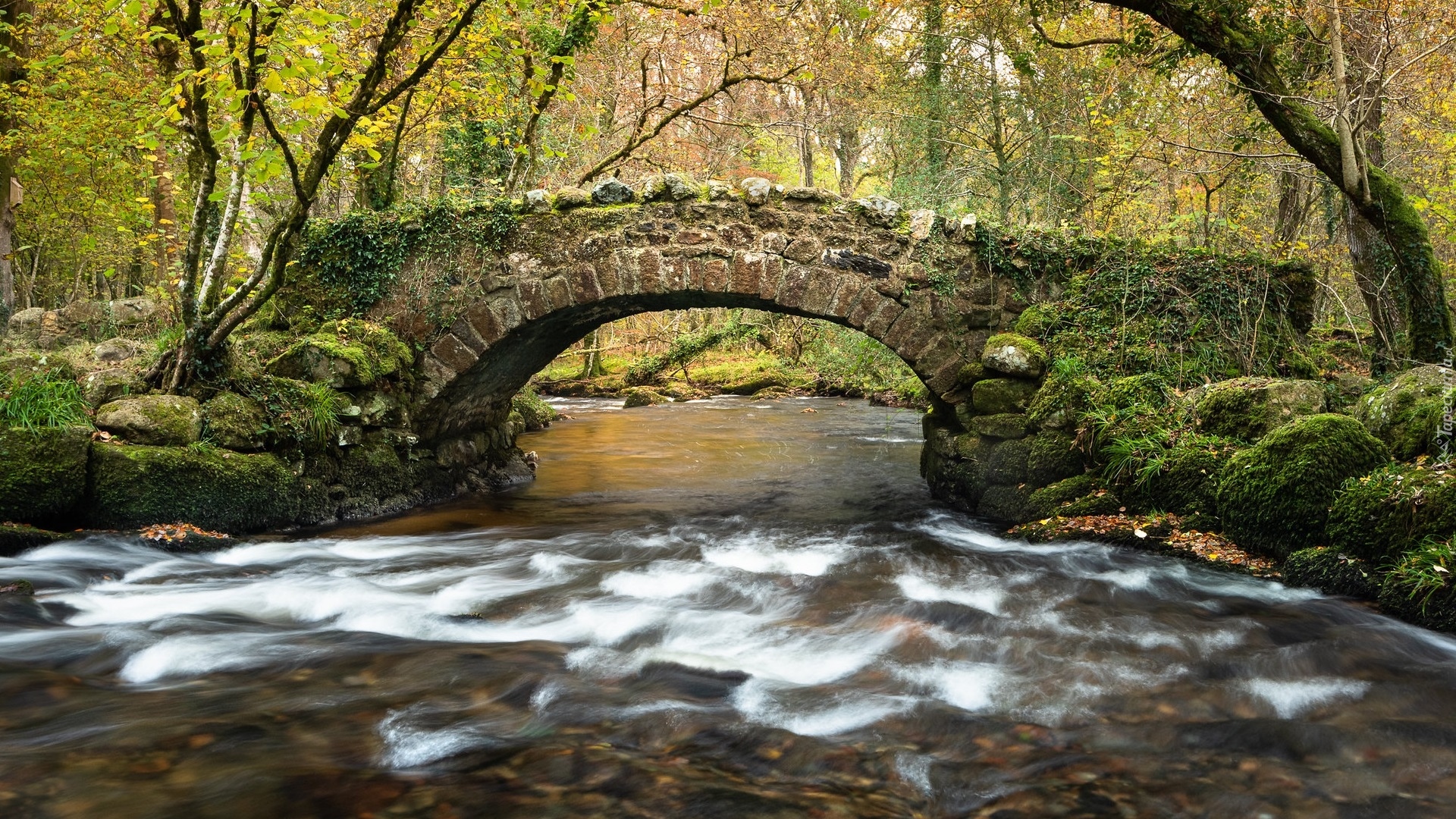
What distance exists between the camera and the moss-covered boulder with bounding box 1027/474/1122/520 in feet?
22.3

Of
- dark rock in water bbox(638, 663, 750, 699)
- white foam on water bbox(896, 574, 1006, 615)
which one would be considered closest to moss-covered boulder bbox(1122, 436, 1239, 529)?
white foam on water bbox(896, 574, 1006, 615)

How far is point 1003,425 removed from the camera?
779 centimetres

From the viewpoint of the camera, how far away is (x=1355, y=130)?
741cm

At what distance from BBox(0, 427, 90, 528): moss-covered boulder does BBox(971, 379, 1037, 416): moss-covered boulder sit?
715cm

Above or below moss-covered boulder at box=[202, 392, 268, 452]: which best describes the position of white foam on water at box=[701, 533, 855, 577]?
below

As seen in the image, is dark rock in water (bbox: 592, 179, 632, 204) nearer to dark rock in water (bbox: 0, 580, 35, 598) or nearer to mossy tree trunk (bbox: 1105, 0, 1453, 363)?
mossy tree trunk (bbox: 1105, 0, 1453, 363)

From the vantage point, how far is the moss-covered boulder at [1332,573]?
4863 mm

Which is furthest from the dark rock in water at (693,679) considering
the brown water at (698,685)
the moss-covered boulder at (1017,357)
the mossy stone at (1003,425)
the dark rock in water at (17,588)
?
the moss-covered boulder at (1017,357)

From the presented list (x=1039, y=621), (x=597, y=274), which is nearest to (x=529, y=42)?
(x=597, y=274)

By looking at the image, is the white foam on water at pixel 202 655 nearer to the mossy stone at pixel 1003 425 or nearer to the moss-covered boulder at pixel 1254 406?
the mossy stone at pixel 1003 425

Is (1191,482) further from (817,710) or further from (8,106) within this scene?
(8,106)

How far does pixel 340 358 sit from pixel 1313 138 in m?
8.77

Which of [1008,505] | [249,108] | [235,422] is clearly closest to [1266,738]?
[1008,505]

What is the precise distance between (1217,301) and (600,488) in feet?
22.3
